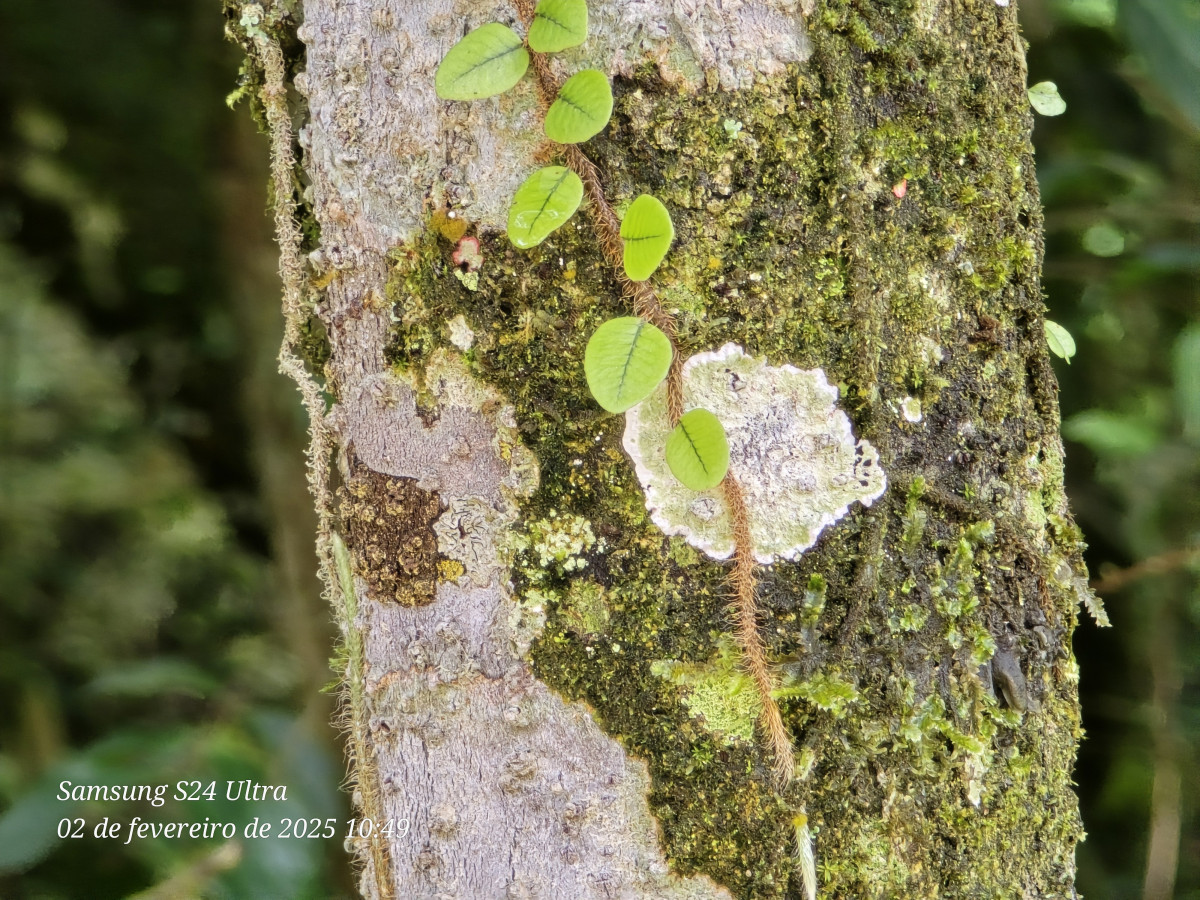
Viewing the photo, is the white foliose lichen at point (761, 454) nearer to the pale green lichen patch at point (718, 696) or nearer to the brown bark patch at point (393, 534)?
the pale green lichen patch at point (718, 696)

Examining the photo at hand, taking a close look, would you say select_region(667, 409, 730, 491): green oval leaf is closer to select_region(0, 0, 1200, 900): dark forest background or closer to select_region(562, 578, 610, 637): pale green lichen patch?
select_region(562, 578, 610, 637): pale green lichen patch

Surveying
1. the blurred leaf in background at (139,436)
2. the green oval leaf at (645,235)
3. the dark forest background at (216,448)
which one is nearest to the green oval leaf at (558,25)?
the green oval leaf at (645,235)

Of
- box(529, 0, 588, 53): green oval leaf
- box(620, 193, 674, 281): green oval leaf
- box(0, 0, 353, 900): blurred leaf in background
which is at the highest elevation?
box(529, 0, 588, 53): green oval leaf

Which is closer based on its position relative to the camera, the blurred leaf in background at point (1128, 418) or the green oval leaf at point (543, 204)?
the green oval leaf at point (543, 204)

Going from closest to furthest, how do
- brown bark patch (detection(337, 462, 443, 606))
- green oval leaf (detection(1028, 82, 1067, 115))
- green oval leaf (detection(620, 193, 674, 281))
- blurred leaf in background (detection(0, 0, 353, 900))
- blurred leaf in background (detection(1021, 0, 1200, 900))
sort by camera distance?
green oval leaf (detection(620, 193, 674, 281)) → brown bark patch (detection(337, 462, 443, 606)) → green oval leaf (detection(1028, 82, 1067, 115)) → blurred leaf in background (detection(1021, 0, 1200, 900)) → blurred leaf in background (detection(0, 0, 353, 900))

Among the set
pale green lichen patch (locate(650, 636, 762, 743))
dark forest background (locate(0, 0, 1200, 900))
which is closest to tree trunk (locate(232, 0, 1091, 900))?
pale green lichen patch (locate(650, 636, 762, 743))

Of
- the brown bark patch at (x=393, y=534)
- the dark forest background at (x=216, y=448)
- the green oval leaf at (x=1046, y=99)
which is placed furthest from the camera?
the dark forest background at (x=216, y=448)
